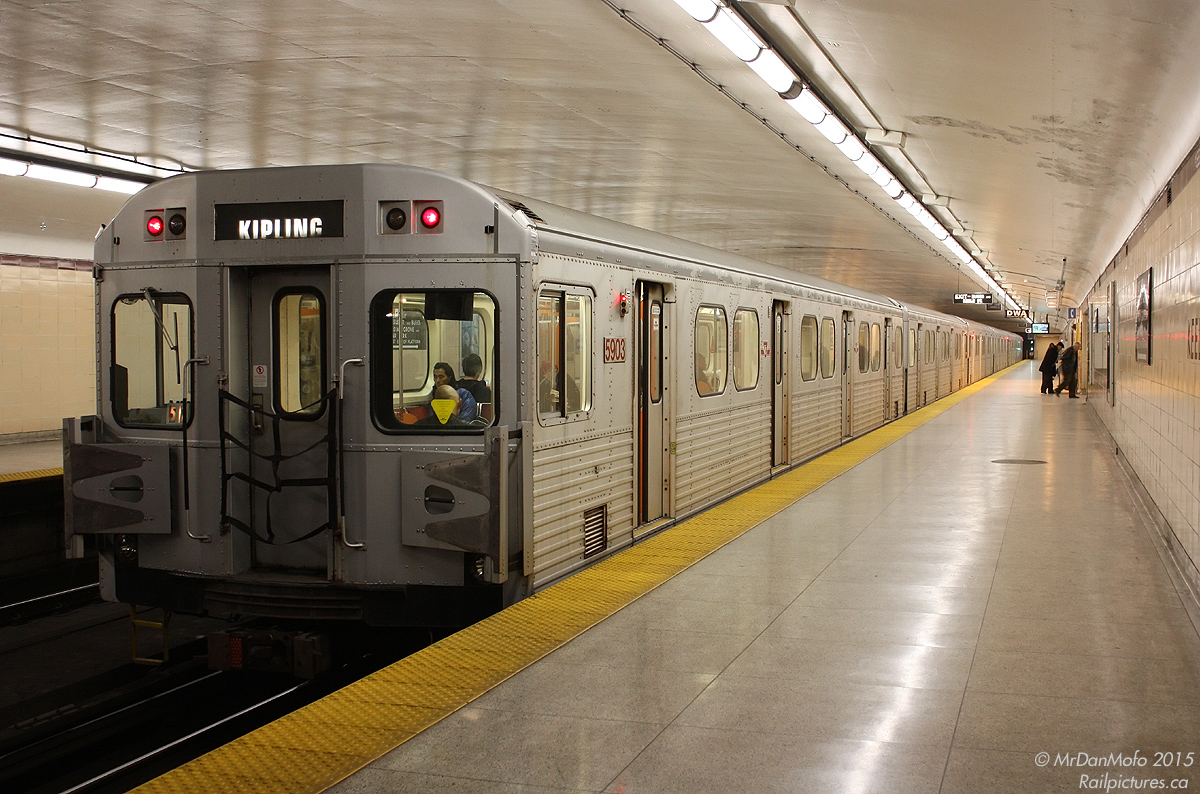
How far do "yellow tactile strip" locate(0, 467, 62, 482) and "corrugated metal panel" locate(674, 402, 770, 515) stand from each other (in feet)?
22.2

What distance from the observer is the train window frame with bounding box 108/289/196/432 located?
5.81 meters

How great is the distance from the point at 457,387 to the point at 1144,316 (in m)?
7.46

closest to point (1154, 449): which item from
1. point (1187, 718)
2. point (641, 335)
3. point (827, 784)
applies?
point (641, 335)

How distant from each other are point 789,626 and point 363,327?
2904 millimetres

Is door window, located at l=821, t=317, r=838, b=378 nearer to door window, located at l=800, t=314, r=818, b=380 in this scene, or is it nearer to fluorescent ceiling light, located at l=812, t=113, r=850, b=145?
door window, located at l=800, t=314, r=818, b=380

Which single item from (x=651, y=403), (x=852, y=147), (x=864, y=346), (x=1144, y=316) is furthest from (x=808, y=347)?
(x=651, y=403)

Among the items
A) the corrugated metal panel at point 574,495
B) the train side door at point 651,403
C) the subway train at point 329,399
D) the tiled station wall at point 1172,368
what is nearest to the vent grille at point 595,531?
the corrugated metal panel at point 574,495

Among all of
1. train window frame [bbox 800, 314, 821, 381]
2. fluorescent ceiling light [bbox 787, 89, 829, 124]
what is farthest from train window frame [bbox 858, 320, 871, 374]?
fluorescent ceiling light [bbox 787, 89, 829, 124]

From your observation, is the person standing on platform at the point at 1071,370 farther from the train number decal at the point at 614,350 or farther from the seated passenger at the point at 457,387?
the seated passenger at the point at 457,387

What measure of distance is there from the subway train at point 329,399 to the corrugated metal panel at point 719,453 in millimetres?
2415

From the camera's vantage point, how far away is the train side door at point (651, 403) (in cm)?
779

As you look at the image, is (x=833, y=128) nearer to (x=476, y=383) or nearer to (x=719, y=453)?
(x=719, y=453)

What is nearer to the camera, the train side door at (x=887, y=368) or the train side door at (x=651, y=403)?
the train side door at (x=651, y=403)

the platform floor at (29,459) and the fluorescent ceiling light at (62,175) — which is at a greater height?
the fluorescent ceiling light at (62,175)
